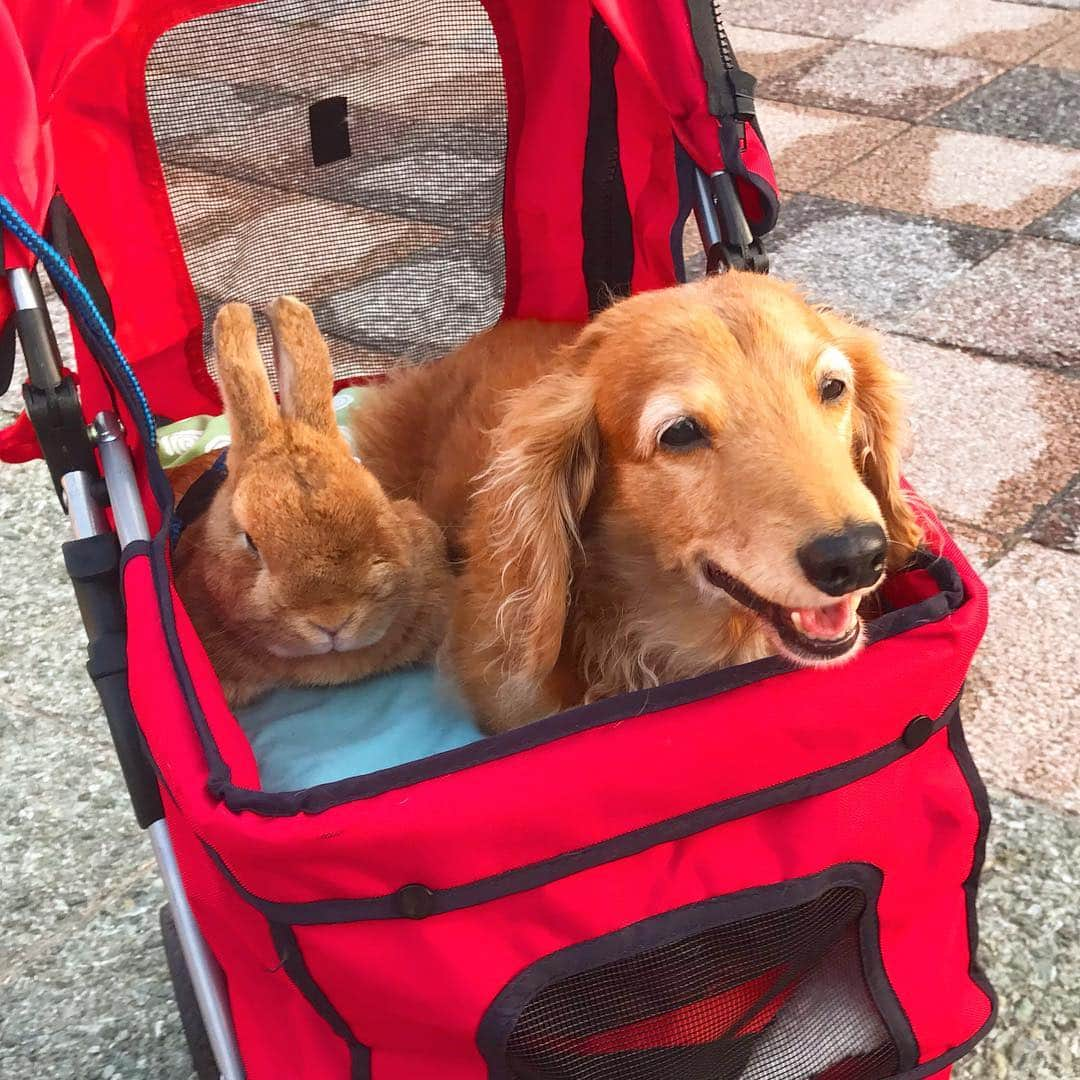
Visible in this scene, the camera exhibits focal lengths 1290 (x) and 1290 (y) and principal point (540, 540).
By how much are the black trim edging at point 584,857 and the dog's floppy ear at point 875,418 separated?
0.40 m

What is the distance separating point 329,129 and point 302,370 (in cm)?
77

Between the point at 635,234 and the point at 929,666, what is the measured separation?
1377 mm

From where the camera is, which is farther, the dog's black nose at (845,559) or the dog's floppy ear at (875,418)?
the dog's floppy ear at (875,418)

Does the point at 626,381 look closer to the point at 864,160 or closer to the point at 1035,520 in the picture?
the point at 1035,520

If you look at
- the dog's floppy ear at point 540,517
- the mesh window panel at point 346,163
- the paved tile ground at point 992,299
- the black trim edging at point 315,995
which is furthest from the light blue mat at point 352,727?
the paved tile ground at point 992,299

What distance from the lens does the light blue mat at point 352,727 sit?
202 cm

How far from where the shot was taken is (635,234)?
259 centimetres

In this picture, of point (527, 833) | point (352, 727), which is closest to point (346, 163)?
point (352, 727)

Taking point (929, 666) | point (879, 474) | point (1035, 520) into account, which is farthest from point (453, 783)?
point (1035, 520)

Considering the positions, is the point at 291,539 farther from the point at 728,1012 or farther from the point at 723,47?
the point at 723,47

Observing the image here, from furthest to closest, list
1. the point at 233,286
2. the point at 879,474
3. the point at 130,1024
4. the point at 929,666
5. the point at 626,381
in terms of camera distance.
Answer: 1. the point at 233,286
2. the point at 130,1024
3. the point at 879,474
4. the point at 626,381
5. the point at 929,666

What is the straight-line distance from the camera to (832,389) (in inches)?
65.9

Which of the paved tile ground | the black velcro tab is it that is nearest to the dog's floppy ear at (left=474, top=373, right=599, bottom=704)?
the paved tile ground

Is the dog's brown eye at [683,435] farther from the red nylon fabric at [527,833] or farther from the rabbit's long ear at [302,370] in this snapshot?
the rabbit's long ear at [302,370]
